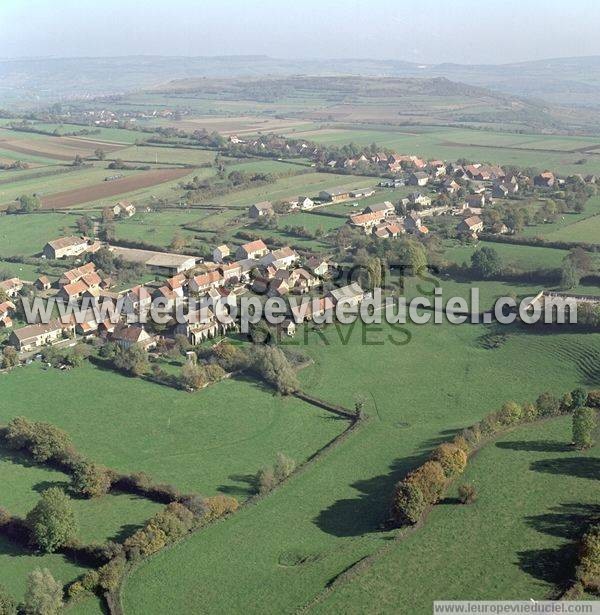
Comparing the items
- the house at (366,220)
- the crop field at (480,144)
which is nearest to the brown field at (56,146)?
the crop field at (480,144)

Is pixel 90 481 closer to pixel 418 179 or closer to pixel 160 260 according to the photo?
pixel 160 260

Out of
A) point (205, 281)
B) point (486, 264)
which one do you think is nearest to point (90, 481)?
point (205, 281)

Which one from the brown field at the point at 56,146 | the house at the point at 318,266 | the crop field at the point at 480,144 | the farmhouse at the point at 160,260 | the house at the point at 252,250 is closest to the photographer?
the house at the point at 318,266

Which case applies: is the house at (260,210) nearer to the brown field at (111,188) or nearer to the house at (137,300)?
the brown field at (111,188)

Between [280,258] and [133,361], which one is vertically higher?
[280,258]

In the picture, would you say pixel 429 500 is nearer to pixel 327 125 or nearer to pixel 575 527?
pixel 575 527

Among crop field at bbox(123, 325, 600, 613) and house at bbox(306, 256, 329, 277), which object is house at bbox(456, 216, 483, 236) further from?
crop field at bbox(123, 325, 600, 613)
